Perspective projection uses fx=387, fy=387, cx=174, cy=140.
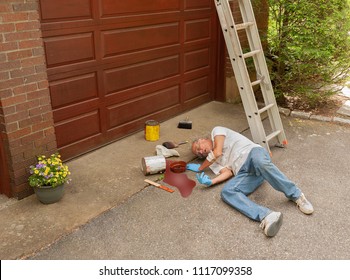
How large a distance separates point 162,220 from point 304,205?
1.31m

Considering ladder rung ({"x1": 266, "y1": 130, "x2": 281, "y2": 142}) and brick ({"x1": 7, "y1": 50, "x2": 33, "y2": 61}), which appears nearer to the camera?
brick ({"x1": 7, "y1": 50, "x2": 33, "y2": 61})

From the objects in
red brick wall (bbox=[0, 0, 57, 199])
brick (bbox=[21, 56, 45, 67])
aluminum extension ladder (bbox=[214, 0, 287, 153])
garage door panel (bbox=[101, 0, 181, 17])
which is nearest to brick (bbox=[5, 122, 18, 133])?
red brick wall (bbox=[0, 0, 57, 199])

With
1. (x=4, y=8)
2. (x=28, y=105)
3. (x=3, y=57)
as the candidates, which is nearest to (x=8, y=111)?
(x=28, y=105)

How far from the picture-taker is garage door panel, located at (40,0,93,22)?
3971 mm

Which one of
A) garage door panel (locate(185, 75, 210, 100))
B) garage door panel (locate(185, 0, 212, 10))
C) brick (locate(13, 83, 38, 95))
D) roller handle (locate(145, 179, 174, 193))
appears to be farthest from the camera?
garage door panel (locate(185, 75, 210, 100))

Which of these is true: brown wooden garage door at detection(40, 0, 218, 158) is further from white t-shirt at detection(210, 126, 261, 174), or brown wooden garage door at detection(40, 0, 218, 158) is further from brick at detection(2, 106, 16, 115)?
white t-shirt at detection(210, 126, 261, 174)

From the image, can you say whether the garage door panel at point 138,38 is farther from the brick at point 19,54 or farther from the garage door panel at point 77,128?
the brick at point 19,54

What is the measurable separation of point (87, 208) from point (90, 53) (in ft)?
6.29

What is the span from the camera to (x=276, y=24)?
6.19 metres

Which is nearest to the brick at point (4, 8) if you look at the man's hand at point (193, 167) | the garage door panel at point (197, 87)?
the man's hand at point (193, 167)

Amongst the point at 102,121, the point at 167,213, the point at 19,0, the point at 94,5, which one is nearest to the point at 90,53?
the point at 94,5

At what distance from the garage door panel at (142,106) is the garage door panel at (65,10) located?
121 cm

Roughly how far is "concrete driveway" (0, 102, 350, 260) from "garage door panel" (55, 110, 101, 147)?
27 cm

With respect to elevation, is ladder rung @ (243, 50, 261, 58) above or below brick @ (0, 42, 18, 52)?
below
